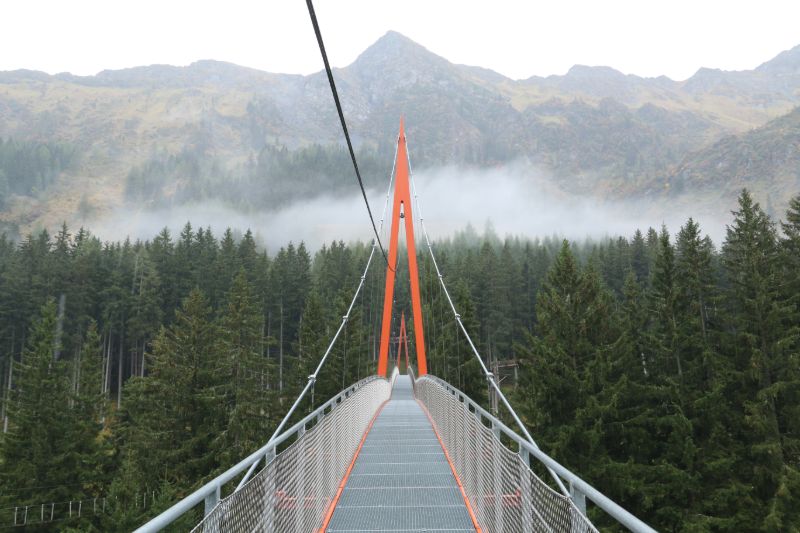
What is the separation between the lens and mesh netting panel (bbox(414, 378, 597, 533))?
3.12m

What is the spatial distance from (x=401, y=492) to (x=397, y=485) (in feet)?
1.30

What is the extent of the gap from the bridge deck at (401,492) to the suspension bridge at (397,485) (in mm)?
15

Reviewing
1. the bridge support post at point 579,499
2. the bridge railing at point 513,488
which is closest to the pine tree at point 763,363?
the bridge railing at point 513,488

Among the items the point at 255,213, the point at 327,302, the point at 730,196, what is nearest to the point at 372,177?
the point at 255,213

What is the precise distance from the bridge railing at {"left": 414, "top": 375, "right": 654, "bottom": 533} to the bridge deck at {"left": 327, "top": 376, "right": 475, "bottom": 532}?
1.00ft

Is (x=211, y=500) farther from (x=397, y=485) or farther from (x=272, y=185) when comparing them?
(x=272, y=185)

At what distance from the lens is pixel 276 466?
4273 millimetres

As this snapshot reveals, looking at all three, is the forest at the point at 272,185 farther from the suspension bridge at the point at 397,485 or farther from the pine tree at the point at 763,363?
the suspension bridge at the point at 397,485

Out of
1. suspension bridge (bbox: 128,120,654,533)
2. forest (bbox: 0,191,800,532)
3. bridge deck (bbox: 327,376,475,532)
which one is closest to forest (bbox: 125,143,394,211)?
forest (bbox: 0,191,800,532)

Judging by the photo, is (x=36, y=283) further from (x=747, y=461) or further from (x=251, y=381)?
(x=747, y=461)

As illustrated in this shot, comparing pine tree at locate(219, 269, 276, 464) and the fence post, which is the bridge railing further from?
pine tree at locate(219, 269, 276, 464)

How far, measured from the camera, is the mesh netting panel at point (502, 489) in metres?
3.12

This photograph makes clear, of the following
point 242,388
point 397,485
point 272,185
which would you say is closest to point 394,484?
point 397,485

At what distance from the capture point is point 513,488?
4418 millimetres
